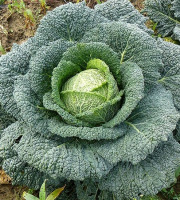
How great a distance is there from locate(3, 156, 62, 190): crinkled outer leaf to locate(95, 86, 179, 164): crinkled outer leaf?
2.30ft

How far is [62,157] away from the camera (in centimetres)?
217

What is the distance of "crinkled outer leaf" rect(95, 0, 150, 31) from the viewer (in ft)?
9.75

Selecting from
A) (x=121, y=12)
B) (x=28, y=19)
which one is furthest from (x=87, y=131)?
(x=28, y=19)

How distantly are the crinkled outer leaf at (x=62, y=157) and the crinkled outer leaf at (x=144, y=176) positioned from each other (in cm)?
24

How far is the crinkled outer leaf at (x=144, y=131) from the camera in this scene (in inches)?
84.1

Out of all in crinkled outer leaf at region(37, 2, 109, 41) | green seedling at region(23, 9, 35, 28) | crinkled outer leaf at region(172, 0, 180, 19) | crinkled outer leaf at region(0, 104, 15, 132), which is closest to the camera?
crinkled outer leaf at region(37, 2, 109, 41)

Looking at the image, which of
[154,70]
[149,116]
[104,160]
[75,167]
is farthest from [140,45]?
[75,167]

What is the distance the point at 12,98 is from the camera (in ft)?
8.16

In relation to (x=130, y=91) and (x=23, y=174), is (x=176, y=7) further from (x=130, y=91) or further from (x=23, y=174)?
(x=23, y=174)

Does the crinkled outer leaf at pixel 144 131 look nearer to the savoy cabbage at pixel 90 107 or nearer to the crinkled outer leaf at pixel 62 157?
the savoy cabbage at pixel 90 107

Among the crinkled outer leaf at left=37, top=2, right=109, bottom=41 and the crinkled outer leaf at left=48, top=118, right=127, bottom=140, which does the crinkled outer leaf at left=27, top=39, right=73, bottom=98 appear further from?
the crinkled outer leaf at left=48, top=118, right=127, bottom=140

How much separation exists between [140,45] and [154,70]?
0.28 meters

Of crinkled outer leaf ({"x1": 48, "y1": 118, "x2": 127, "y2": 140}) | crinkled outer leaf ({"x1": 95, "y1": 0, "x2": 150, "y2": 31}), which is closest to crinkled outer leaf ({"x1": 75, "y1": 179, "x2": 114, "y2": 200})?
crinkled outer leaf ({"x1": 48, "y1": 118, "x2": 127, "y2": 140})

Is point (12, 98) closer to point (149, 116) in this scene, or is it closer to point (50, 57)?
point (50, 57)
